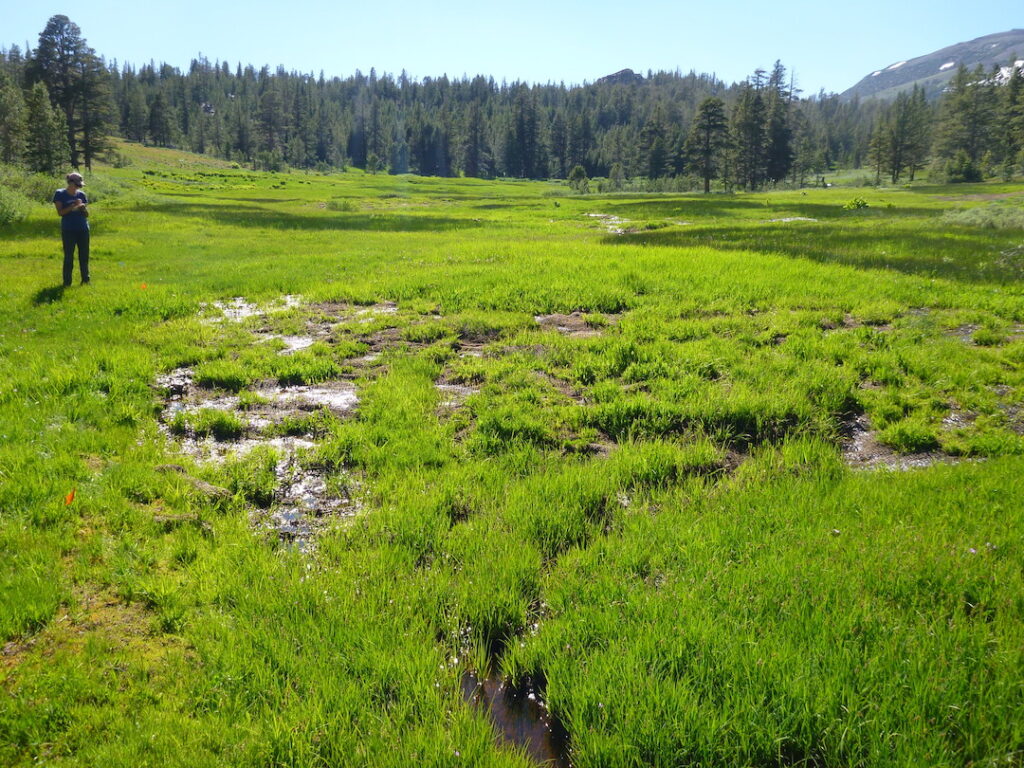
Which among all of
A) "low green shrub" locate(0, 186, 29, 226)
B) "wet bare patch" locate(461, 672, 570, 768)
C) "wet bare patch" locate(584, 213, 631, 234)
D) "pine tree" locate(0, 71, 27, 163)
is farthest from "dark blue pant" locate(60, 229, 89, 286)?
"pine tree" locate(0, 71, 27, 163)

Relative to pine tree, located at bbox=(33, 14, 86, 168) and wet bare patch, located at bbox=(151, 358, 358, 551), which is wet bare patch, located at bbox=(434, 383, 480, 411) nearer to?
wet bare patch, located at bbox=(151, 358, 358, 551)

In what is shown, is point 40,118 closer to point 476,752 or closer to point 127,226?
point 127,226

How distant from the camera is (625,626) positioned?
3.75 metres

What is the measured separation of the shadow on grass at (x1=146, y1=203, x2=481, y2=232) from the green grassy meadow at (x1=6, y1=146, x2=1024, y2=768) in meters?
21.7

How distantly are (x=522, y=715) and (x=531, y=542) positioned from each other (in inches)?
64.5

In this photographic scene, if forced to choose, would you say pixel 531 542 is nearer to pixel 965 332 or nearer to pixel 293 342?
pixel 293 342

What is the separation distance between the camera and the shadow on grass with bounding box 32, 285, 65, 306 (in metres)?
13.4

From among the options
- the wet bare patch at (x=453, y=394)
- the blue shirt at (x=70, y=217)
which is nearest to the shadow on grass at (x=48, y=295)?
the blue shirt at (x=70, y=217)

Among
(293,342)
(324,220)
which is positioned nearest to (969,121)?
(324,220)

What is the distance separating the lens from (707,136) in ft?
251

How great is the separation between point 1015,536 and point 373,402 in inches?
270

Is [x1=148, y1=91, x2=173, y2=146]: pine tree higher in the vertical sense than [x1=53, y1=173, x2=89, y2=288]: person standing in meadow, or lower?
higher

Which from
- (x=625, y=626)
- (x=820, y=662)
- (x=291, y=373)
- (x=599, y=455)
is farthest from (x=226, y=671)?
(x=291, y=373)

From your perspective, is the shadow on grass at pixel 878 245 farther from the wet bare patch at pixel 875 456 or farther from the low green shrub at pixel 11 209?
the low green shrub at pixel 11 209
